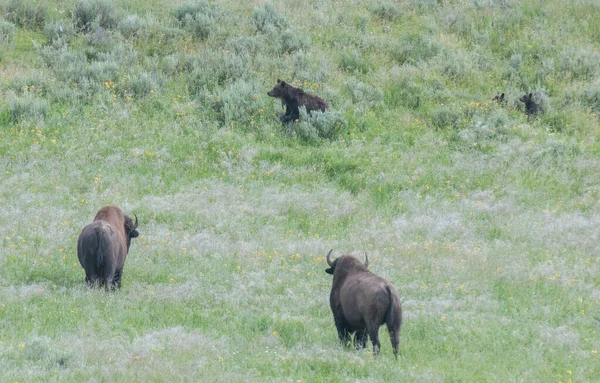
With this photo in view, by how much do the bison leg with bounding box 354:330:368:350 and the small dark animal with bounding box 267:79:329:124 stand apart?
10.7 m

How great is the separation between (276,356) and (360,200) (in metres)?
8.14

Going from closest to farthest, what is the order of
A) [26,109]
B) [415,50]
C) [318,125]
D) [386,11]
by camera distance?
[26,109] → [318,125] → [415,50] → [386,11]

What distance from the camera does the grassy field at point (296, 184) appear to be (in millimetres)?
10438

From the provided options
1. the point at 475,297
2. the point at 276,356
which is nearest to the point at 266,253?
the point at 475,297

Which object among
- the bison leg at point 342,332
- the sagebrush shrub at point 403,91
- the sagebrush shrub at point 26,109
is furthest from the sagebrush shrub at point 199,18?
the bison leg at point 342,332

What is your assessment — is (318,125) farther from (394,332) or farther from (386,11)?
(394,332)

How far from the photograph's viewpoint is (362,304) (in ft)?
32.9

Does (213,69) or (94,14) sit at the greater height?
(94,14)

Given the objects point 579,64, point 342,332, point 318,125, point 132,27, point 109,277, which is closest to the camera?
point 342,332

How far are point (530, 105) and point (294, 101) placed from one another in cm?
553

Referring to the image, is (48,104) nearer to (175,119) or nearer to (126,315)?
(175,119)

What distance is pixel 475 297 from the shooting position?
41.4ft

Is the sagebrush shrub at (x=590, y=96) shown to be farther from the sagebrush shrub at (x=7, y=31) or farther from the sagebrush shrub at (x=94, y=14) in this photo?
the sagebrush shrub at (x=7, y=31)

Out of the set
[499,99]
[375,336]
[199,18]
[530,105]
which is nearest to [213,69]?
[199,18]
